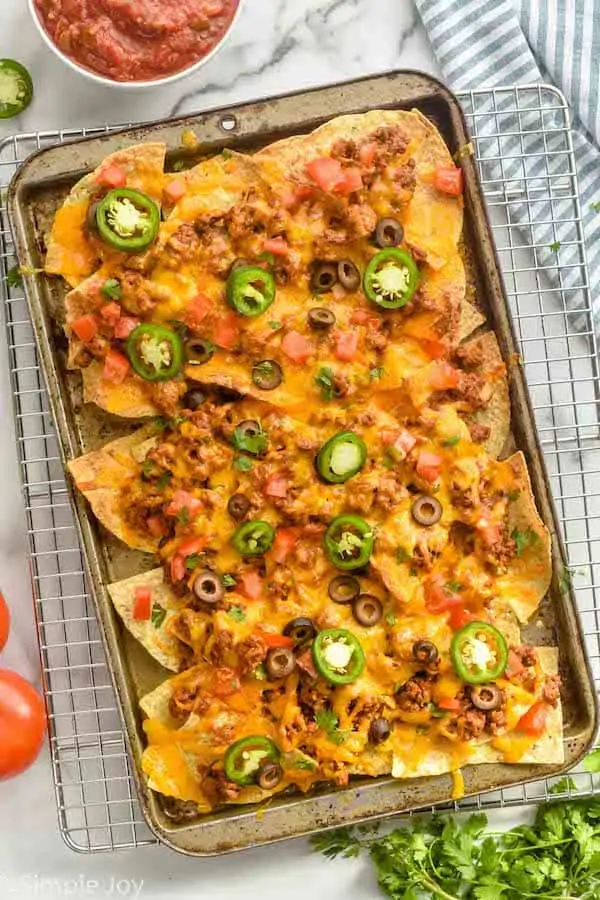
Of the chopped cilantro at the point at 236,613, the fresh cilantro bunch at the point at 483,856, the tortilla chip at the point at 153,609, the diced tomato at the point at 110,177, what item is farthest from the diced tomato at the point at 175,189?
the fresh cilantro bunch at the point at 483,856

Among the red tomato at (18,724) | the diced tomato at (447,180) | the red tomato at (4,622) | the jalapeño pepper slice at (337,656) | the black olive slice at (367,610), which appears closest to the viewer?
the jalapeño pepper slice at (337,656)

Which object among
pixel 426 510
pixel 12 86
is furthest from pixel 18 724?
pixel 12 86

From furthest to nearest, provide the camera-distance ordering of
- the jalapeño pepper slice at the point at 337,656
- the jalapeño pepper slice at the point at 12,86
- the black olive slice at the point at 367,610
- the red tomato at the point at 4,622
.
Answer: the jalapeño pepper slice at the point at 12,86
the red tomato at the point at 4,622
the black olive slice at the point at 367,610
the jalapeño pepper slice at the point at 337,656

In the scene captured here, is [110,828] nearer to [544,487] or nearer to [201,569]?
[201,569]

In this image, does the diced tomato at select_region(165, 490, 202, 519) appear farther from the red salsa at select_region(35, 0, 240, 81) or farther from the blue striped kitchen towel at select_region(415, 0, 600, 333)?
the blue striped kitchen towel at select_region(415, 0, 600, 333)

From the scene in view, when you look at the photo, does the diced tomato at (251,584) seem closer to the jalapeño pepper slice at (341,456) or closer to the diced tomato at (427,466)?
the jalapeño pepper slice at (341,456)

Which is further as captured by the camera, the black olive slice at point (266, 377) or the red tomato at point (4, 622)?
the red tomato at point (4, 622)

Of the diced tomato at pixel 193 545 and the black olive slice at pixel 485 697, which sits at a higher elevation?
the diced tomato at pixel 193 545
